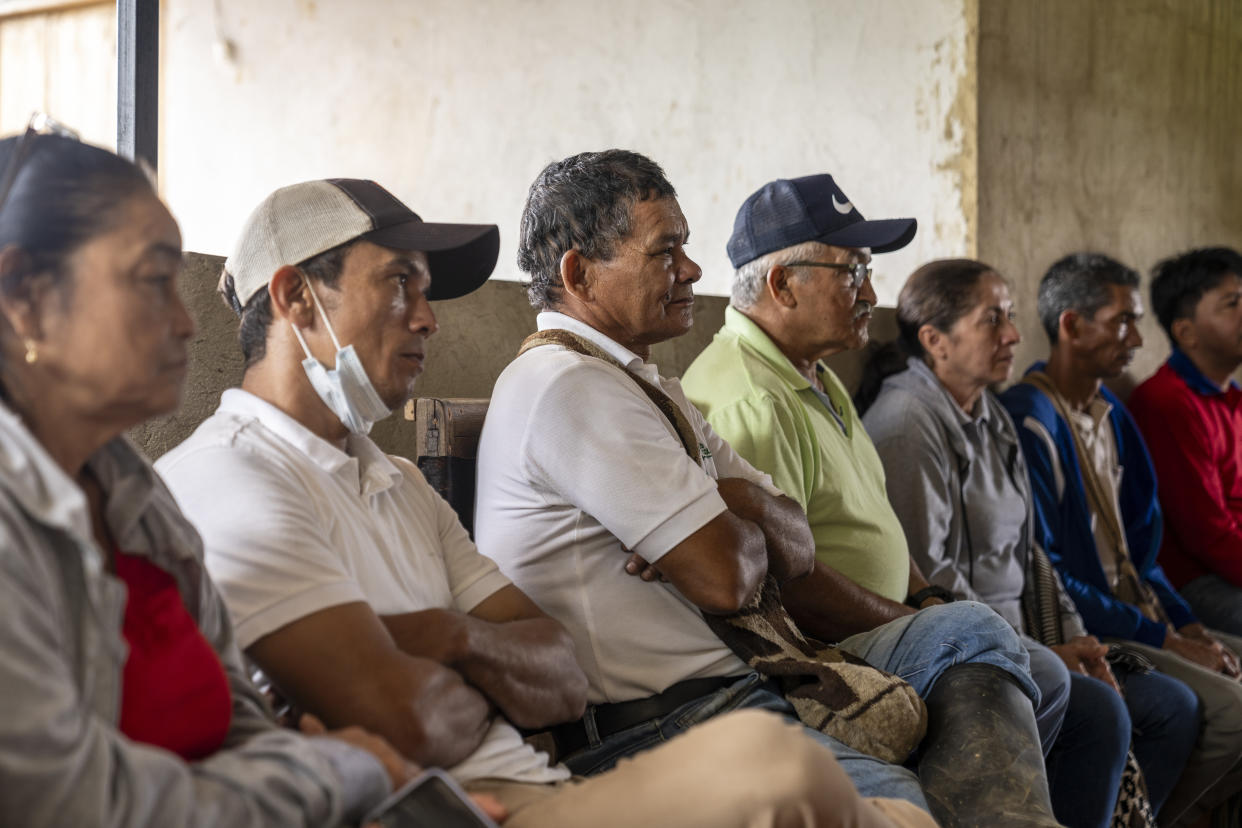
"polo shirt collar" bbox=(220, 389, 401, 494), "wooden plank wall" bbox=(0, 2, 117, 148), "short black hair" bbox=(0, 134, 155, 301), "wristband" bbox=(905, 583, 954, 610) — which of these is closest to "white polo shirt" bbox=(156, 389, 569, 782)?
"polo shirt collar" bbox=(220, 389, 401, 494)

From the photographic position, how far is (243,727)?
4.00 ft

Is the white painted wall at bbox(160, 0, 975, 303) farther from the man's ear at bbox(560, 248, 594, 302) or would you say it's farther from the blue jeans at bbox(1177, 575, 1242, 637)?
the man's ear at bbox(560, 248, 594, 302)

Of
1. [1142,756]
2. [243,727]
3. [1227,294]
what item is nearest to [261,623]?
[243,727]

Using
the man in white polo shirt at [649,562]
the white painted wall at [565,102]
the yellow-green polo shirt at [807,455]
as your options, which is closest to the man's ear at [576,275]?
the man in white polo shirt at [649,562]

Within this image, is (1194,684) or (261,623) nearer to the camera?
(261,623)

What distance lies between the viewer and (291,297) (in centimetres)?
166

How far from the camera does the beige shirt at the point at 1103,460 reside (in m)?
3.75

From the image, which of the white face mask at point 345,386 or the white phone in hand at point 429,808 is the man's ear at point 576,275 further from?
the white phone in hand at point 429,808

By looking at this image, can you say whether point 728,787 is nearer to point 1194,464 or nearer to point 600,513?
point 600,513

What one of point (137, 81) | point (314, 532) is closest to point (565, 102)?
point (137, 81)

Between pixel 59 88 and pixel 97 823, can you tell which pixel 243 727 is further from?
pixel 59 88

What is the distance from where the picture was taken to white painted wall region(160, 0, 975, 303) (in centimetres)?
426

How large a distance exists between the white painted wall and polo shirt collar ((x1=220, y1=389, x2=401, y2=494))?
9.77 feet

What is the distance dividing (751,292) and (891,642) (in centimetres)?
103
